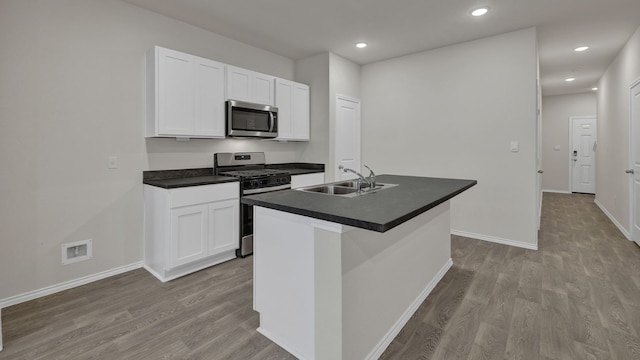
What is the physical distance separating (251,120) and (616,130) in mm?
5492

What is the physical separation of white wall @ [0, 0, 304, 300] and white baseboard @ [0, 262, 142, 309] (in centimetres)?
4

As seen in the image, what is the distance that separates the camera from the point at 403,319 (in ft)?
6.95

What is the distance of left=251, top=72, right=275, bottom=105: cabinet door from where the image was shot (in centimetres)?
381

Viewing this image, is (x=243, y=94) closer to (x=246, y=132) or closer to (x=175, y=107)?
(x=246, y=132)

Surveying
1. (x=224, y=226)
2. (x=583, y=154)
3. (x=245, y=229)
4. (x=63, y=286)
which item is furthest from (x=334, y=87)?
(x=583, y=154)

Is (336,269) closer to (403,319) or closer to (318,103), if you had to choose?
(403,319)

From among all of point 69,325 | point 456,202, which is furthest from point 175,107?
point 456,202

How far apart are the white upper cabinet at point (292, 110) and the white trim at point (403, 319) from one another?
8.58 ft

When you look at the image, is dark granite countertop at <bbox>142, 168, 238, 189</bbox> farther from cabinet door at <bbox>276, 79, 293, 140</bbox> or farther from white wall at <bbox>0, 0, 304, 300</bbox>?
cabinet door at <bbox>276, 79, 293, 140</bbox>

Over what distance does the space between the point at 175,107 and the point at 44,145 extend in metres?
1.07

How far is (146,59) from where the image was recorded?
3104mm

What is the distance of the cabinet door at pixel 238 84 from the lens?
353 centimetres

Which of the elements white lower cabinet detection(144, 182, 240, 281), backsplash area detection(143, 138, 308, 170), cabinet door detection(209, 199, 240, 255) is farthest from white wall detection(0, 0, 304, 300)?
cabinet door detection(209, 199, 240, 255)

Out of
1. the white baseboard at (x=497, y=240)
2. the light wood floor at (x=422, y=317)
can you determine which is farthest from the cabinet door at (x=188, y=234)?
the white baseboard at (x=497, y=240)
